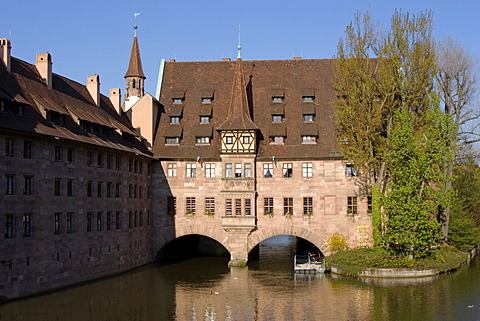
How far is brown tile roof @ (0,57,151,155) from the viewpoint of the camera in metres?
37.4

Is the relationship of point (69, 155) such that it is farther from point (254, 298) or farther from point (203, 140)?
point (203, 140)

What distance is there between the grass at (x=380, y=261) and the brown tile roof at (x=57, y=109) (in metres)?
17.5

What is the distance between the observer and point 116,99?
56469mm

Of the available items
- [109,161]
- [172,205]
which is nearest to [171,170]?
[172,205]

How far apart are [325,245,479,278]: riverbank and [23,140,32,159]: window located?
2253 cm

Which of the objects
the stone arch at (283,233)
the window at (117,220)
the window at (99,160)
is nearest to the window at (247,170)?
the stone arch at (283,233)

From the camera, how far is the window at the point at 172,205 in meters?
53.8

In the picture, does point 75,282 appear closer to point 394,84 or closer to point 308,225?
point 308,225

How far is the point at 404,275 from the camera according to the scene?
4384cm

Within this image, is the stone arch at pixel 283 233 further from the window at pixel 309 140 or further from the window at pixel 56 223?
the window at pixel 56 223

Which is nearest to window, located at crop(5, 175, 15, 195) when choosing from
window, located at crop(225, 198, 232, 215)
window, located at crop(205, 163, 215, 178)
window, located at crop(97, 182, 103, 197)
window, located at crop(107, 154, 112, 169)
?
window, located at crop(97, 182, 103, 197)

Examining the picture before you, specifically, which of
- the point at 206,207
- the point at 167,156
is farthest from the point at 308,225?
the point at 167,156

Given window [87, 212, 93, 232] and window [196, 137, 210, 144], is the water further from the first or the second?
window [196, 137, 210, 144]

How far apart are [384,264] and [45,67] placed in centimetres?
2707
